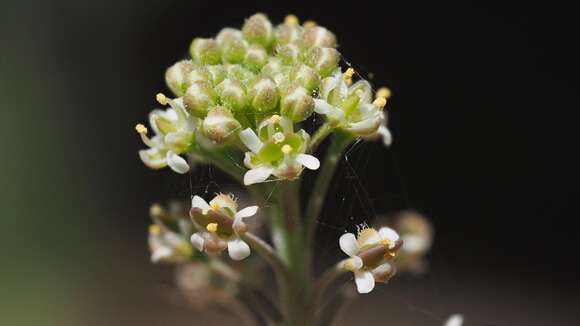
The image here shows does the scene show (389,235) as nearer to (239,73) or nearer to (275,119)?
(275,119)

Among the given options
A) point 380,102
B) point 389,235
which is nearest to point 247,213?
point 389,235

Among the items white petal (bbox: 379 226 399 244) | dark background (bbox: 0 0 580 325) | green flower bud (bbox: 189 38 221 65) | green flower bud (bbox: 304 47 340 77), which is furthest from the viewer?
dark background (bbox: 0 0 580 325)

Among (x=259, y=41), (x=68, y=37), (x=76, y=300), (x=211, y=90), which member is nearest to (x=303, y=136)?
(x=211, y=90)

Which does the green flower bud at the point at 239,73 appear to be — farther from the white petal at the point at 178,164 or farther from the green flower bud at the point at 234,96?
the white petal at the point at 178,164

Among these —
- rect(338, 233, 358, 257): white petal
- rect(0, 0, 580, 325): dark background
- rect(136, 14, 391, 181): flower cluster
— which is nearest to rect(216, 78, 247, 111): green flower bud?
rect(136, 14, 391, 181): flower cluster

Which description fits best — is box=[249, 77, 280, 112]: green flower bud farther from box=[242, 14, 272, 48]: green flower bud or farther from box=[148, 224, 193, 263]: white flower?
box=[148, 224, 193, 263]: white flower

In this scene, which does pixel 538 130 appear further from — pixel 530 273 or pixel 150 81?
pixel 150 81

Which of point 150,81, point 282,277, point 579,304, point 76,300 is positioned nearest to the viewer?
point 282,277
